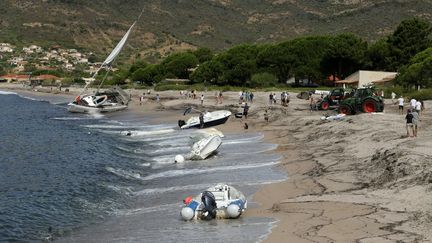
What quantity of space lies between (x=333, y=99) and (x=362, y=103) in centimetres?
648

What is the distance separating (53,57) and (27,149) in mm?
168491

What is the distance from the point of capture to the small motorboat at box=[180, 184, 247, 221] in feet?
54.4

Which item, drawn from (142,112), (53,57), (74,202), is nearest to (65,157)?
(74,202)

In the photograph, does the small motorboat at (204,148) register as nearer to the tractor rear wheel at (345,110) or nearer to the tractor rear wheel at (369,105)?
the tractor rear wheel at (345,110)

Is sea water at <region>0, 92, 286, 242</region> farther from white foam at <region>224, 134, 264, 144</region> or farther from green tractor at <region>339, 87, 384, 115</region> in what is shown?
green tractor at <region>339, 87, 384, 115</region>

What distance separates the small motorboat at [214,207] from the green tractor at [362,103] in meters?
23.0

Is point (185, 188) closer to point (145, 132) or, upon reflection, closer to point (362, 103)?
point (362, 103)

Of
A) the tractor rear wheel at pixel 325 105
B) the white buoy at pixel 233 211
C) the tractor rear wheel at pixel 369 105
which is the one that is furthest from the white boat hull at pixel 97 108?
the white buoy at pixel 233 211

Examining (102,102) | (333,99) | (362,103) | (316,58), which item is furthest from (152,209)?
(316,58)

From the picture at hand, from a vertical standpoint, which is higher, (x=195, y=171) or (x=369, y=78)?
(x=369, y=78)

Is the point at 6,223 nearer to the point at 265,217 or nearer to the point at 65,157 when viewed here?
the point at 265,217

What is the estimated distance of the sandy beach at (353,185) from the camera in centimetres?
1352

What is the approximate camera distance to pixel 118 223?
57.5ft

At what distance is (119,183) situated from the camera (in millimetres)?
24531
